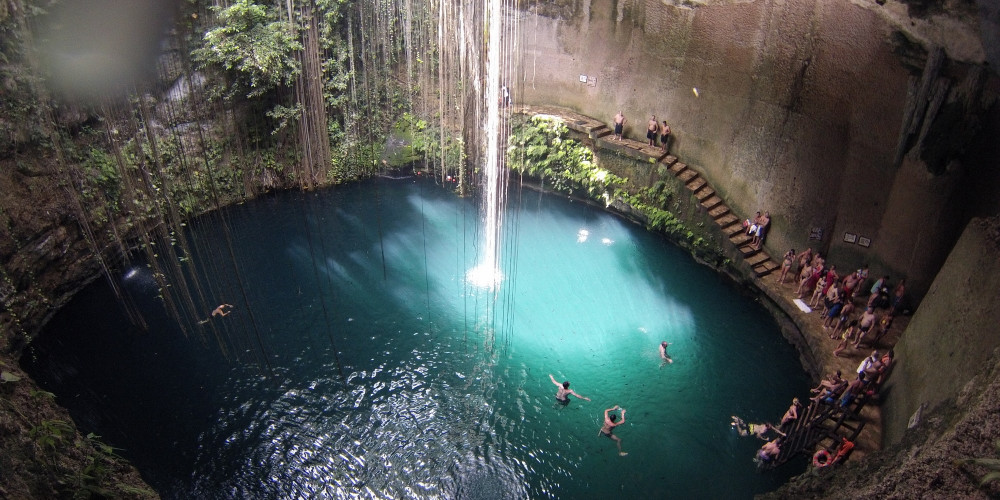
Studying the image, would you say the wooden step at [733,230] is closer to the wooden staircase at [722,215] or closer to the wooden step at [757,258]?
the wooden staircase at [722,215]

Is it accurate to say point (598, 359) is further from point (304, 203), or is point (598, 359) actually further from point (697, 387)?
point (304, 203)

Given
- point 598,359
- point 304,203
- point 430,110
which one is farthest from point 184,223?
point 598,359

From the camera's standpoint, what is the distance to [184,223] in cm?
1388

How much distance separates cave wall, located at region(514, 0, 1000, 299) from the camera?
10016mm

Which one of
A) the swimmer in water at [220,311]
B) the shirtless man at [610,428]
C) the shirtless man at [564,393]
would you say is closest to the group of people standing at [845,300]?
the shirtless man at [610,428]

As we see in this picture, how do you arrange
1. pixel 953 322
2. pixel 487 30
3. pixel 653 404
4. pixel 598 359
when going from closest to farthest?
pixel 953 322, pixel 653 404, pixel 598 359, pixel 487 30

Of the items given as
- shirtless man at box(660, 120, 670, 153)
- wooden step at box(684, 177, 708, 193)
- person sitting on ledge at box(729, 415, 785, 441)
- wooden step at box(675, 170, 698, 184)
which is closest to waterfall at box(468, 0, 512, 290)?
shirtless man at box(660, 120, 670, 153)

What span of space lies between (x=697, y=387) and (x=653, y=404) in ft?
3.13

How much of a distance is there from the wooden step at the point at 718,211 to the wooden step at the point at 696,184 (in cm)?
65

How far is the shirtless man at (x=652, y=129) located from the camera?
48.2ft

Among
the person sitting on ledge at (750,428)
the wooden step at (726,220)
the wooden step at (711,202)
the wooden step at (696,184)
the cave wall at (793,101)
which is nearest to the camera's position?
the person sitting on ledge at (750,428)

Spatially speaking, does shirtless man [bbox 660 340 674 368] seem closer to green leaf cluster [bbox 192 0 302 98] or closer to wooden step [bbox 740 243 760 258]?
wooden step [bbox 740 243 760 258]

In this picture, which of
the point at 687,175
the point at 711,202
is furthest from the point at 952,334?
the point at 687,175

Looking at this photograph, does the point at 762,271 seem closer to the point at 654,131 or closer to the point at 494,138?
the point at 654,131
